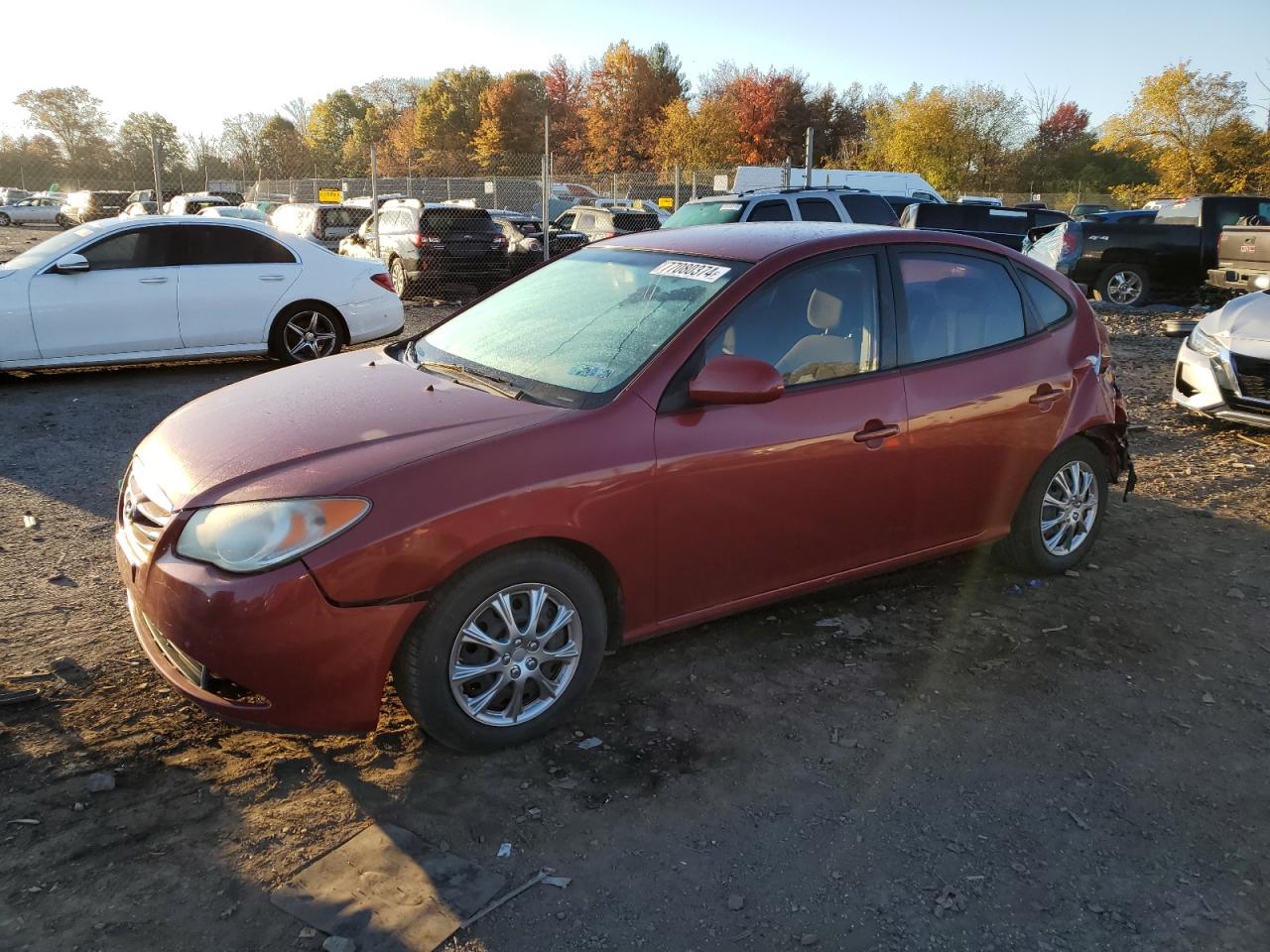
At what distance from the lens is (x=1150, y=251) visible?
1562 cm

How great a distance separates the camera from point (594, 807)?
3012mm

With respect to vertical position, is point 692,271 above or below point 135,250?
above

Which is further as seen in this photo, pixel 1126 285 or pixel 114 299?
pixel 1126 285

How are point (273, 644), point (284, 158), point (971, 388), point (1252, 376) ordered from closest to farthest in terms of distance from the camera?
point (273, 644) < point (971, 388) < point (1252, 376) < point (284, 158)

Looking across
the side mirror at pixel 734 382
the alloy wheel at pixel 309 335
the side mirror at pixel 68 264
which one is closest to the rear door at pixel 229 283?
the alloy wheel at pixel 309 335

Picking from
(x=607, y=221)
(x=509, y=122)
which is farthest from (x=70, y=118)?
(x=607, y=221)

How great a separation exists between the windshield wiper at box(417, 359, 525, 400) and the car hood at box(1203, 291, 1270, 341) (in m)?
6.20

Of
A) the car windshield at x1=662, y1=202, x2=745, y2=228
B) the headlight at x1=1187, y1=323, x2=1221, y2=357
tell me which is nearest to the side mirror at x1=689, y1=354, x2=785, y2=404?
the headlight at x1=1187, y1=323, x2=1221, y2=357

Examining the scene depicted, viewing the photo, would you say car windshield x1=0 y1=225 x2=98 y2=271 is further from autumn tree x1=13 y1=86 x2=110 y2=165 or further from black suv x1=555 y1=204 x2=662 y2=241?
autumn tree x1=13 y1=86 x2=110 y2=165

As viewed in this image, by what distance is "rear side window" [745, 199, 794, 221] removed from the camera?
44.3 ft

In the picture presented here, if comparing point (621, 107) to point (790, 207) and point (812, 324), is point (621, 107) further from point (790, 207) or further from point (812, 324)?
point (812, 324)

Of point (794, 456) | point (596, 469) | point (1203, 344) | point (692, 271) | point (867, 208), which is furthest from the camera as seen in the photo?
point (867, 208)

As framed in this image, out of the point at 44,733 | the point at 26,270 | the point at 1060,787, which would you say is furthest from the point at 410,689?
the point at 26,270

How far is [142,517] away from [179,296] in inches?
255
